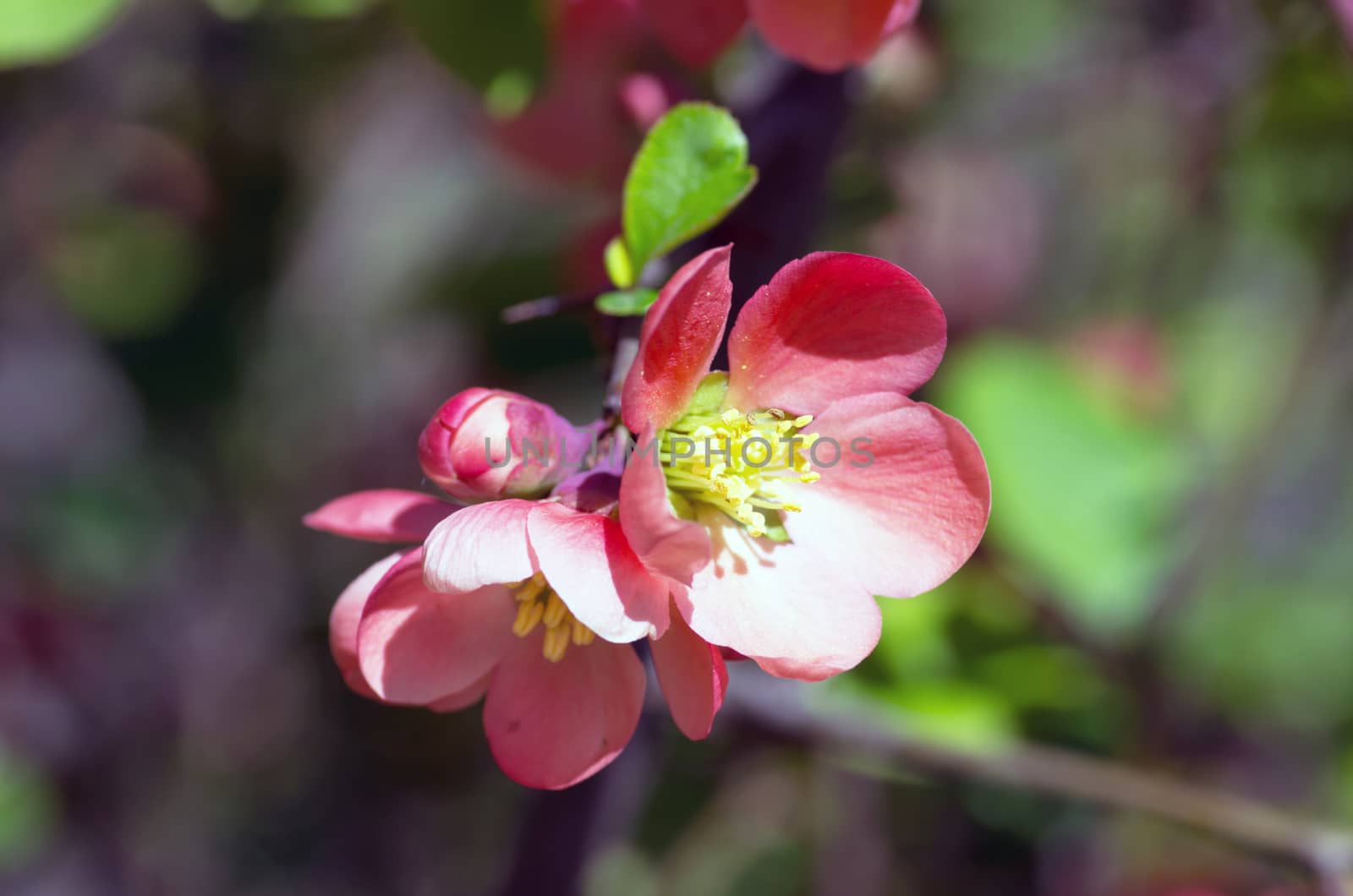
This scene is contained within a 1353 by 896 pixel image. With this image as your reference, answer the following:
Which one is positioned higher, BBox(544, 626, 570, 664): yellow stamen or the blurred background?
BBox(544, 626, 570, 664): yellow stamen

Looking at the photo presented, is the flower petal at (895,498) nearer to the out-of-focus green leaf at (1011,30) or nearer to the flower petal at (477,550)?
the flower petal at (477,550)

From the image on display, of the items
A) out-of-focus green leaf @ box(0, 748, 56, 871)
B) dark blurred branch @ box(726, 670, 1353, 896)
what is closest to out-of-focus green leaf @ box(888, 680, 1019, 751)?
dark blurred branch @ box(726, 670, 1353, 896)

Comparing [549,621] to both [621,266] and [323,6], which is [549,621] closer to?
[621,266]

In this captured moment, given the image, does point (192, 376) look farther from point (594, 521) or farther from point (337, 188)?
point (594, 521)

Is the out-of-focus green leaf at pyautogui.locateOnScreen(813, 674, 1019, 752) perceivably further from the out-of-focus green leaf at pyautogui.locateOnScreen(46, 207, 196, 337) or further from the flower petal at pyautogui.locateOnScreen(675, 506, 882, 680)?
the out-of-focus green leaf at pyautogui.locateOnScreen(46, 207, 196, 337)

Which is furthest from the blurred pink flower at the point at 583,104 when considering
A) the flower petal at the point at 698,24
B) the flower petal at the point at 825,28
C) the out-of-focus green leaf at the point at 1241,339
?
the out-of-focus green leaf at the point at 1241,339

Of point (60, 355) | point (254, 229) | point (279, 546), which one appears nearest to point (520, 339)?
point (254, 229)
